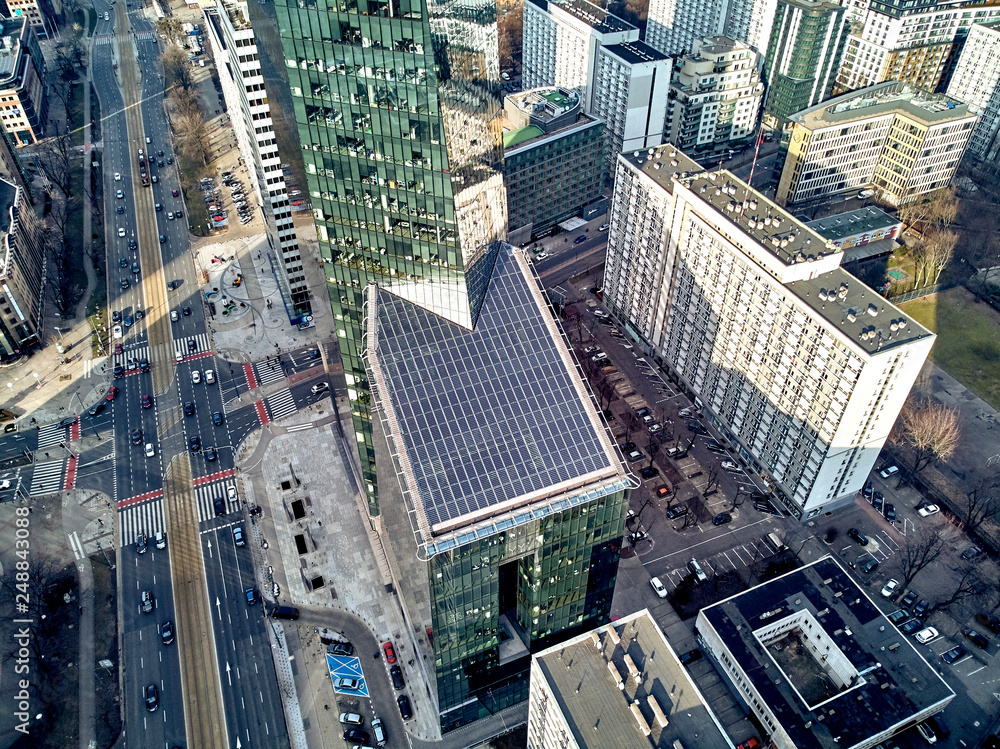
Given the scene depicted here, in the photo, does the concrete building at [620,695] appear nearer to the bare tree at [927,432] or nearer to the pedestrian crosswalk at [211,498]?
the pedestrian crosswalk at [211,498]

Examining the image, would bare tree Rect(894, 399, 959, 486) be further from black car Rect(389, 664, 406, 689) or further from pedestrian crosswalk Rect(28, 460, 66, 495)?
pedestrian crosswalk Rect(28, 460, 66, 495)

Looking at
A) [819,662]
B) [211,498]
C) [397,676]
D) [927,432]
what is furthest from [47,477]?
[927,432]

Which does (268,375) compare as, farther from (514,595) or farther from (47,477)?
(514,595)

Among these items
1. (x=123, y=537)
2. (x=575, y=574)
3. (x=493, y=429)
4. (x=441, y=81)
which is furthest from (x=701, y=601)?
(x=123, y=537)

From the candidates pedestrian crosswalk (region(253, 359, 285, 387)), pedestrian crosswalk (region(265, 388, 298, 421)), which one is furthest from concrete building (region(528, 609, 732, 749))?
pedestrian crosswalk (region(253, 359, 285, 387))

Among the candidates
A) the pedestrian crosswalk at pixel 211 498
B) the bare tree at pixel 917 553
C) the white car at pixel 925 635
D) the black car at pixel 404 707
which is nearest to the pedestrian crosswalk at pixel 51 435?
the pedestrian crosswalk at pixel 211 498
